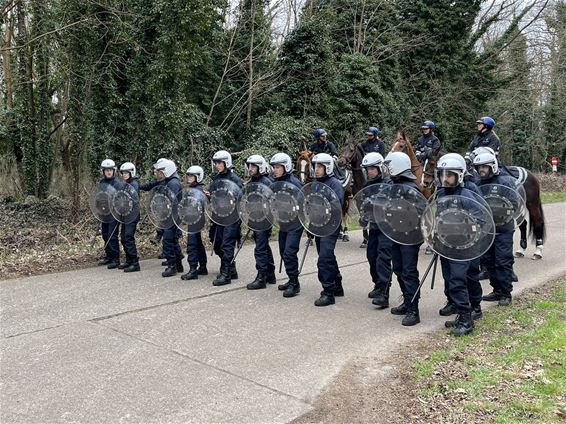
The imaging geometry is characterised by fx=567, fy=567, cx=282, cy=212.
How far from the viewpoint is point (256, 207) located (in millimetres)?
8828

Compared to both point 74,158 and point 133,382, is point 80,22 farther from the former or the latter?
point 133,382

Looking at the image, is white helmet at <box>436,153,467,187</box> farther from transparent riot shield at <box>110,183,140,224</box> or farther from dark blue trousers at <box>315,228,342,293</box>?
transparent riot shield at <box>110,183,140,224</box>

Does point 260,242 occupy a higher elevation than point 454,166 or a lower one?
lower

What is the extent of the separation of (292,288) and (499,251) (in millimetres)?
2986

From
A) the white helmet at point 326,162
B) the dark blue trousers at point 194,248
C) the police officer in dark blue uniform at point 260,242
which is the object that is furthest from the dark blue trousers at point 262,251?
the white helmet at point 326,162

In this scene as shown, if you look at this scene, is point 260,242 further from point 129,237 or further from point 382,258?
point 129,237

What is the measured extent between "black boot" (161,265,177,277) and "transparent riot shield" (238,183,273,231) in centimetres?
176

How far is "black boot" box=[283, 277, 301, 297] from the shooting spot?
8.39 meters

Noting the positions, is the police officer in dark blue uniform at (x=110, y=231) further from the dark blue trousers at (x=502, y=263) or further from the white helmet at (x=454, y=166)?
the dark blue trousers at (x=502, y=263)

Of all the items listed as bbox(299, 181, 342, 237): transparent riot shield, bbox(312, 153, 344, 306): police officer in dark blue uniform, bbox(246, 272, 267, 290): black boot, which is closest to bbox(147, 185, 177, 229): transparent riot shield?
bbox(246, 272, 267, 290): black boot

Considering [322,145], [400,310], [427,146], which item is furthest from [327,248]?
[322,145]

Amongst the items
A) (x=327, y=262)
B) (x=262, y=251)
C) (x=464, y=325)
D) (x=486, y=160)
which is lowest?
(x=464, y=325)

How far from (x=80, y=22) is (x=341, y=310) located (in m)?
9.97

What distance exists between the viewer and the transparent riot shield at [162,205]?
9.56 m
